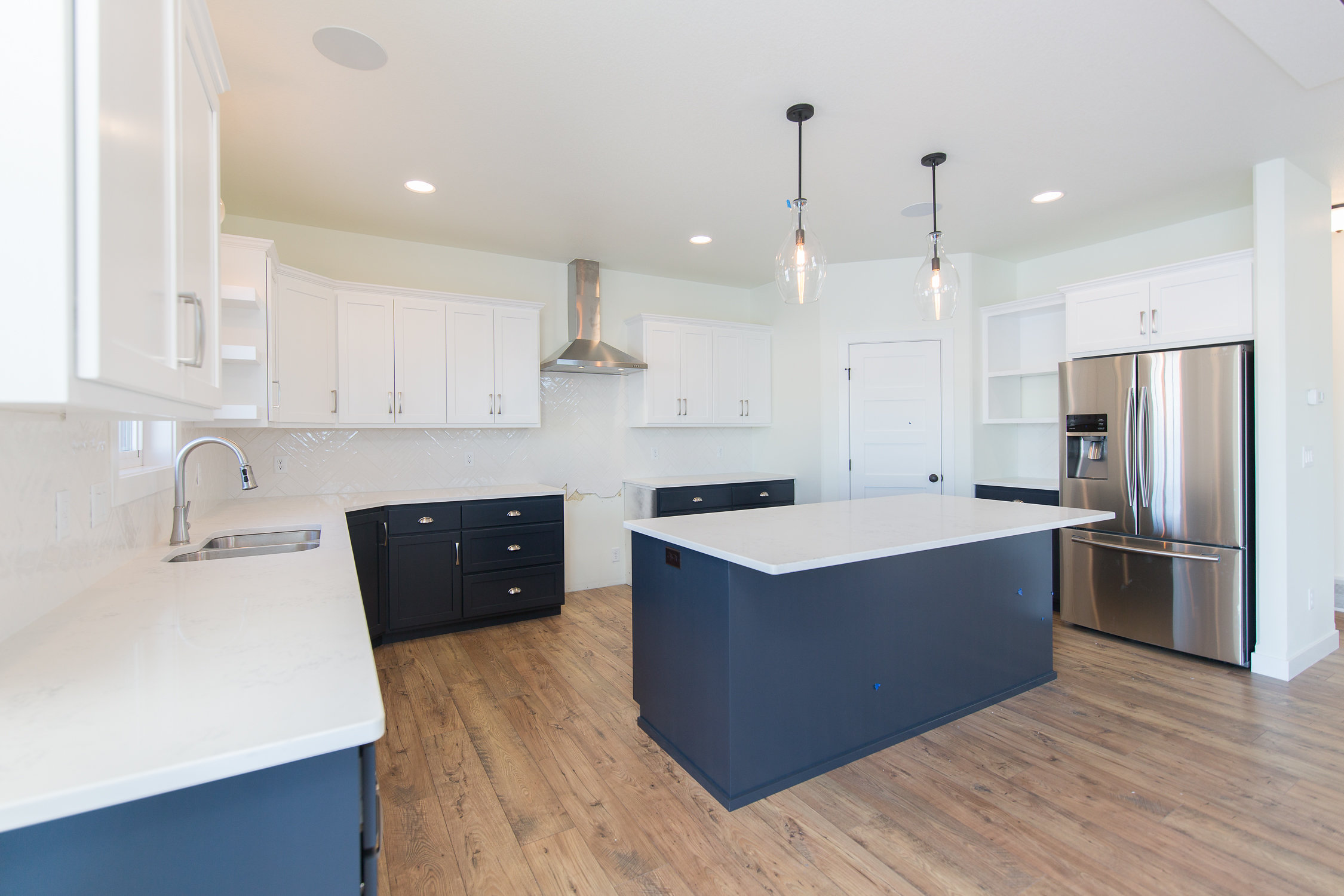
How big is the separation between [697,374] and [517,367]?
1.50 metres

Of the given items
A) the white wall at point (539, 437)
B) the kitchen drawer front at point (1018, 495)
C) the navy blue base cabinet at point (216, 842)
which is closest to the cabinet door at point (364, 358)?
the white wall at point (539, 437)

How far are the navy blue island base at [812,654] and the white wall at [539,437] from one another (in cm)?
215

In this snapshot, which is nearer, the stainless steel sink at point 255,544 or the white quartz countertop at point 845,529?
the white quartz countertop at point 845,529

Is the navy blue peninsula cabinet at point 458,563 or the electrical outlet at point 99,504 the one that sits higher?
the electrical outlet at point 99,504

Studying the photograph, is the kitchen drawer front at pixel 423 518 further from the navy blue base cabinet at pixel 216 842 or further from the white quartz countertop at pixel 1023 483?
the white quartz countertop at pixel 1023 483

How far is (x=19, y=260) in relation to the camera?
2.09 feet

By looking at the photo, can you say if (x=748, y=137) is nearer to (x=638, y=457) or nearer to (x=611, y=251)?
(x=611, y=251)

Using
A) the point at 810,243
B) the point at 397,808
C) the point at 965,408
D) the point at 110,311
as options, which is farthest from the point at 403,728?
the point at 965,408

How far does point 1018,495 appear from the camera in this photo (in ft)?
13.5

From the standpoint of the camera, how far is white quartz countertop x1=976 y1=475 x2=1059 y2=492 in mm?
4086

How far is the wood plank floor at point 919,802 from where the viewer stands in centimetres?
172

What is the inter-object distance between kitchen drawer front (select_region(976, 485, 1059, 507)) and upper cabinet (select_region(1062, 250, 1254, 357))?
917 millimetres

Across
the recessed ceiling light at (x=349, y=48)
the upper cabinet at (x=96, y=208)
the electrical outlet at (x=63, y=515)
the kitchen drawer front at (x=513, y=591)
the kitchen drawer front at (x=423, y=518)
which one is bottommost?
the kitchen drawer front at (x=513, y=591)

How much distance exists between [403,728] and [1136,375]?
4174 mm
